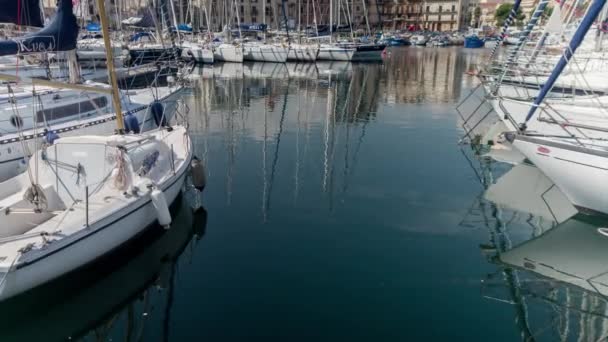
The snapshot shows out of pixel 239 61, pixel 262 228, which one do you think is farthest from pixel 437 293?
pixel 239 61

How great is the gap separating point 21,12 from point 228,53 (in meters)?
48.6

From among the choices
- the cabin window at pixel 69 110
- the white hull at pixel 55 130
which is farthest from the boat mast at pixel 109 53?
the cabin window at pixel 69 110

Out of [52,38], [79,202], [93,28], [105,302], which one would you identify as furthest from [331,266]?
[93,28]

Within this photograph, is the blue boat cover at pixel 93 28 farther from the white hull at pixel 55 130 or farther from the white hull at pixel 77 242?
the white hull at pixel 77 242

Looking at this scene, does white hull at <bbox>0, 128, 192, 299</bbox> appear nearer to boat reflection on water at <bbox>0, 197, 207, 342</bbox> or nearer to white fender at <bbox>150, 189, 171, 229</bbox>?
white fender at <bbox>150, 189, 171, 229</bbox>

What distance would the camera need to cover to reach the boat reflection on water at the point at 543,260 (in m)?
10.0

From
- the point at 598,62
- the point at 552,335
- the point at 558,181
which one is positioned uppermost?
the point at 598,62

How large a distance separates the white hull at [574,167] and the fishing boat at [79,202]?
11.3m

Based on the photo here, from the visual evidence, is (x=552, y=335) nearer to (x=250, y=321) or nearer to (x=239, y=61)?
(x=250, y=321)

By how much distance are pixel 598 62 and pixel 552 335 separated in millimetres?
23310

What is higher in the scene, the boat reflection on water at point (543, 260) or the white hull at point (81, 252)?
the white hull at point (81, 252)

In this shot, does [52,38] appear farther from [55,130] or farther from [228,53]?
[228,53]

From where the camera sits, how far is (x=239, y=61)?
6462 centimetres

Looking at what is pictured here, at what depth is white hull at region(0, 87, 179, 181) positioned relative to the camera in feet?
55.5
